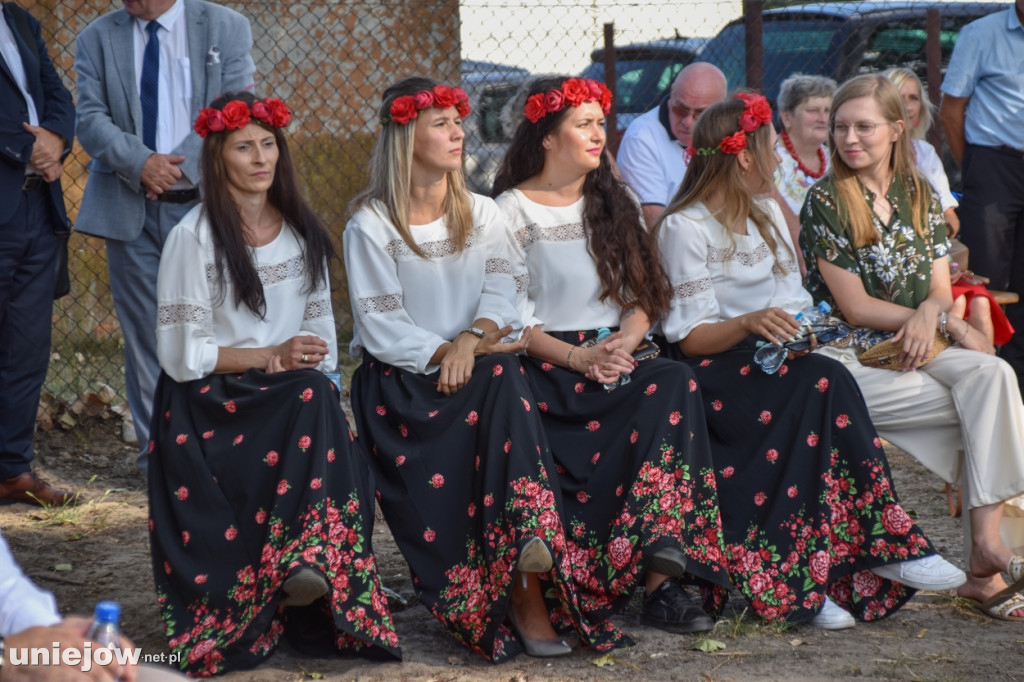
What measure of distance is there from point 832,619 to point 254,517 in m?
1.69

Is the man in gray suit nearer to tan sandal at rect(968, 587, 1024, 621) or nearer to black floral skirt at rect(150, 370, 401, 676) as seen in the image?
black floral skirt at rect(150, 370, 401, 676)

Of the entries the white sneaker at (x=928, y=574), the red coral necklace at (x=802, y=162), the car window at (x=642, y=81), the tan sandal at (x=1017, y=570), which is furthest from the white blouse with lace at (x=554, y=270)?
the car window at (x=642, y=81)

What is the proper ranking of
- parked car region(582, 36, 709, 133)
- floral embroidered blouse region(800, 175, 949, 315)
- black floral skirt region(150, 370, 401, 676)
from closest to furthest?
black floral skirt region(150, 370, 401, 676) < floral embroidered blouse region(800, 175, 949, 315) < parked car region(582, 36, 709, 133)

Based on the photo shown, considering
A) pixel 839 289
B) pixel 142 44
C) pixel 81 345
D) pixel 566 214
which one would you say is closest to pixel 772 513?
pixel 839 289

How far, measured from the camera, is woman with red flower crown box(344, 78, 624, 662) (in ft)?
10.5

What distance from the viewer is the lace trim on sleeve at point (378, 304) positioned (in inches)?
139

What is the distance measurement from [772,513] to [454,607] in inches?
39.6

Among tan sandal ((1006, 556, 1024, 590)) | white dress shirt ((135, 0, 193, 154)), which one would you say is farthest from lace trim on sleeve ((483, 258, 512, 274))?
tan sandal ((1006, 556, 1024, 590))

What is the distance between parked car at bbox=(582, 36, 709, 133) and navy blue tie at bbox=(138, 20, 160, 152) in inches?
124

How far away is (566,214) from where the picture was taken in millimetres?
3797

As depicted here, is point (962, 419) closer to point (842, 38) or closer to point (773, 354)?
point (773, 354)

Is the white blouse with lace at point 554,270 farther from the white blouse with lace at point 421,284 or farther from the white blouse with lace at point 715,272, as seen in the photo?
the white blouse with lace at point 715,272

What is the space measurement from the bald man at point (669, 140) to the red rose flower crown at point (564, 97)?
1166 millimetres

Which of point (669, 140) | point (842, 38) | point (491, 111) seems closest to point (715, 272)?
point (669, 140)
